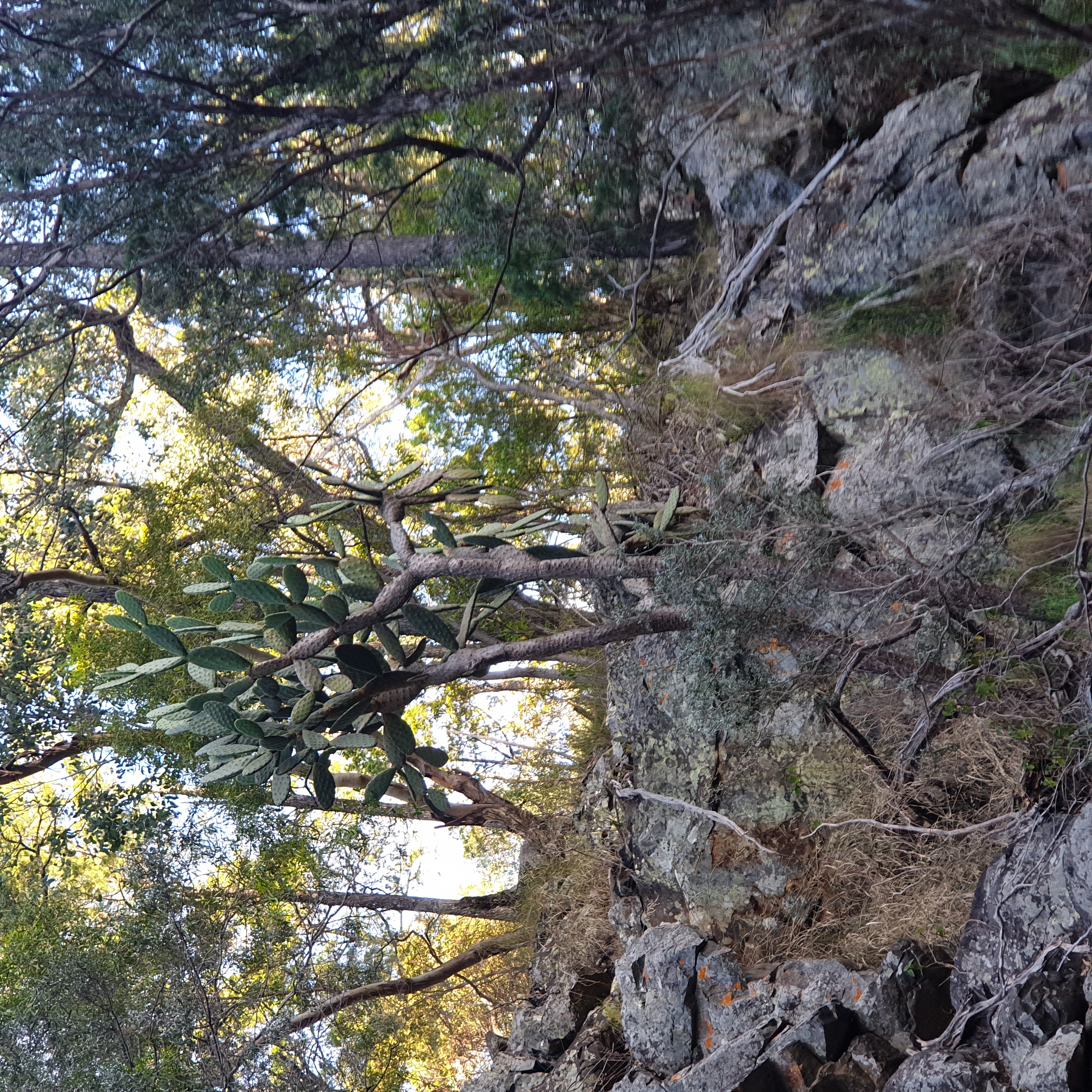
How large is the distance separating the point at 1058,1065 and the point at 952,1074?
0.45 m

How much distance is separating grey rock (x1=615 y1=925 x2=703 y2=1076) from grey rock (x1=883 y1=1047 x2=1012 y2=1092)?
1.25 meters

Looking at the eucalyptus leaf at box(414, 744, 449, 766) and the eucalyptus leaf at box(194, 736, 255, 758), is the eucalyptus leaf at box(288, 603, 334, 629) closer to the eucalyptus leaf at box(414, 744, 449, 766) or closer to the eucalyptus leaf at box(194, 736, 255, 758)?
the eucalyptus leaf at box(194, 736, 255, 758)

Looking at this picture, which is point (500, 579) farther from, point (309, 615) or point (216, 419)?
point (216, 419)

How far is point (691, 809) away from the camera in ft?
18.3

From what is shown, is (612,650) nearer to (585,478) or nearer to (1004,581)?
(585,478)

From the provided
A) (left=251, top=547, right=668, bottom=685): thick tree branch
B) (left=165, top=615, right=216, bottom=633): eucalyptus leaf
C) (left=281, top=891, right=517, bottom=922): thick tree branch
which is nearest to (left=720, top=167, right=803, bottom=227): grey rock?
(left=251, top=547, right=668, bottom=685): thick tree branch

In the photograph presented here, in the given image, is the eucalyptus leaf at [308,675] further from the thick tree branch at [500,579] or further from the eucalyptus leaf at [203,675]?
the eucalyptus leaf at [203,675]

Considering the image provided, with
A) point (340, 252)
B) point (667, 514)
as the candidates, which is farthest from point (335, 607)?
point (340, 252)

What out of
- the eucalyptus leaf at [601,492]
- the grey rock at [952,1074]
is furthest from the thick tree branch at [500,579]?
the grey rock at [952,1074]

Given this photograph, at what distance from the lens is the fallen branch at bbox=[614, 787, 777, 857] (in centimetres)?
514

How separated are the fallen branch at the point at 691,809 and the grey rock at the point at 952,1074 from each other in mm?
1124

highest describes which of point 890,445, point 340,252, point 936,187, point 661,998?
point 340,252

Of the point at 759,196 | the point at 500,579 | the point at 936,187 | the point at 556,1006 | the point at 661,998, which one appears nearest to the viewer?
the point at 500,579

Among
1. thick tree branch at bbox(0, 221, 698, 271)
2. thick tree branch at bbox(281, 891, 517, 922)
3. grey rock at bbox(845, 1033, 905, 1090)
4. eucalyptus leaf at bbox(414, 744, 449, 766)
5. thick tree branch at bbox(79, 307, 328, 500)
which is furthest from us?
thick tree branch at bbox(281, 891, 517, 922)
